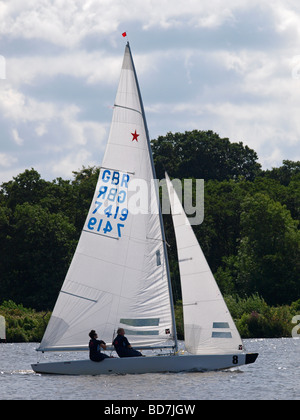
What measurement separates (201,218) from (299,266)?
48.2 feet

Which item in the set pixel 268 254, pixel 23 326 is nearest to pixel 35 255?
pixel 268 254

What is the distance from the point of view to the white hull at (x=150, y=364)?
105ft

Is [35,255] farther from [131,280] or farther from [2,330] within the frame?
[131,280]

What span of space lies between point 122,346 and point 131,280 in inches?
97.8

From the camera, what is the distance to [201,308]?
3303 cm

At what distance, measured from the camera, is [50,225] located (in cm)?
8525

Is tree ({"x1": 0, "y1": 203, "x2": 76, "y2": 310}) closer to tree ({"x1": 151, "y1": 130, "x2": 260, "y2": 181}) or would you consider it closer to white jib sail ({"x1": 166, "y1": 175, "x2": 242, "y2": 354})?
tree ({"x1": 151, "y1": 130, "x2": 260, "y2": 181})

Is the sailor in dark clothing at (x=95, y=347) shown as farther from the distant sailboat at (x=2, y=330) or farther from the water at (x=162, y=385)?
the distant sailboat at (x=2, y=330)

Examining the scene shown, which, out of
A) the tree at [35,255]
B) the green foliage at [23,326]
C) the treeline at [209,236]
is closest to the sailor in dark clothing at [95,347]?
the green foliage at [23,326]

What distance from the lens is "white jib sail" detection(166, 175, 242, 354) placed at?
3284cm

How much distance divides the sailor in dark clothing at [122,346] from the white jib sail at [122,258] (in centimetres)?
48
